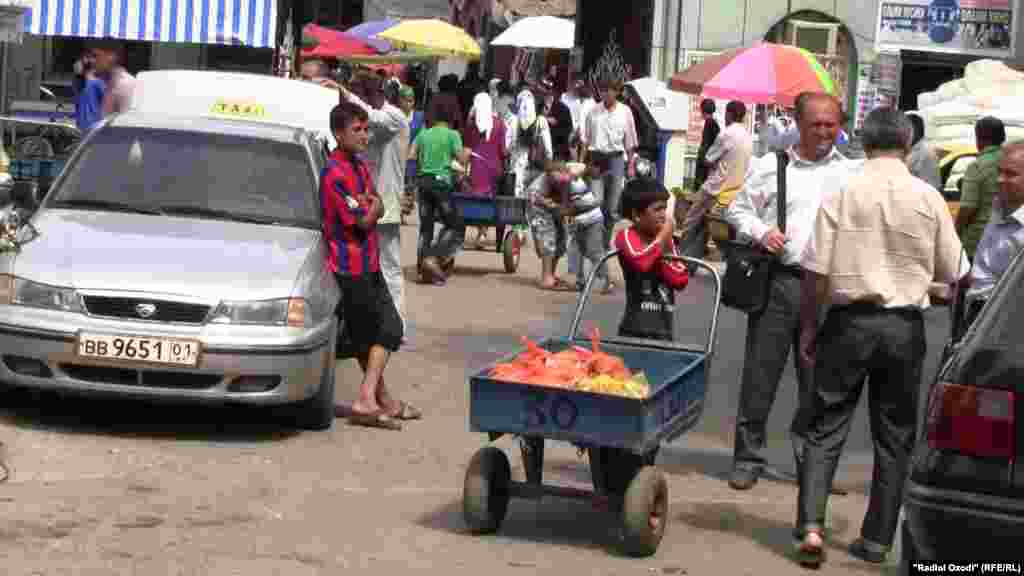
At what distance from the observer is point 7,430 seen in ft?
31.3

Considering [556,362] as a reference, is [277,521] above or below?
below

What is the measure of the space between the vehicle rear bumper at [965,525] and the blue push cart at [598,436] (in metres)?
2.13

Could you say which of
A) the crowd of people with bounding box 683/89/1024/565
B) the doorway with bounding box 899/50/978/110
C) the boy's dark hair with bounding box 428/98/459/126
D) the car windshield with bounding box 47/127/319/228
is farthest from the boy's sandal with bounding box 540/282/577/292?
the doorway with bounding box 899/50/978/110

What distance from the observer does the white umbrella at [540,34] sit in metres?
28.5

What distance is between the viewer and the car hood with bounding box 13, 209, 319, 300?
946 centimetres

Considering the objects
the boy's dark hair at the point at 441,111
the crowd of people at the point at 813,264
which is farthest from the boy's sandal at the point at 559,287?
the crowd of people at the point at 813,264

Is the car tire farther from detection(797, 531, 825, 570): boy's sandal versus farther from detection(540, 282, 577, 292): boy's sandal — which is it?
detection(540, 282, 577, 292): boy's sandal

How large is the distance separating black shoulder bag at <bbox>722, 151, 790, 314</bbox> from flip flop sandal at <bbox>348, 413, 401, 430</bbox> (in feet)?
6.77

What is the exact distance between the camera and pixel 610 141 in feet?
71.1

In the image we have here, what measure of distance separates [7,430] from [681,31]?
22.2 meters

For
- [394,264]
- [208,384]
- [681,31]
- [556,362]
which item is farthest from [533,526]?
[681,31]

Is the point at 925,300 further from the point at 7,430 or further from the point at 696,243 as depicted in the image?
the point at 696,243

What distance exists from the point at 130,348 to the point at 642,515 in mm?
2919

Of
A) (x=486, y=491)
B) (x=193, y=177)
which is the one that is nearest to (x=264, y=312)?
(x=193, y=177)
